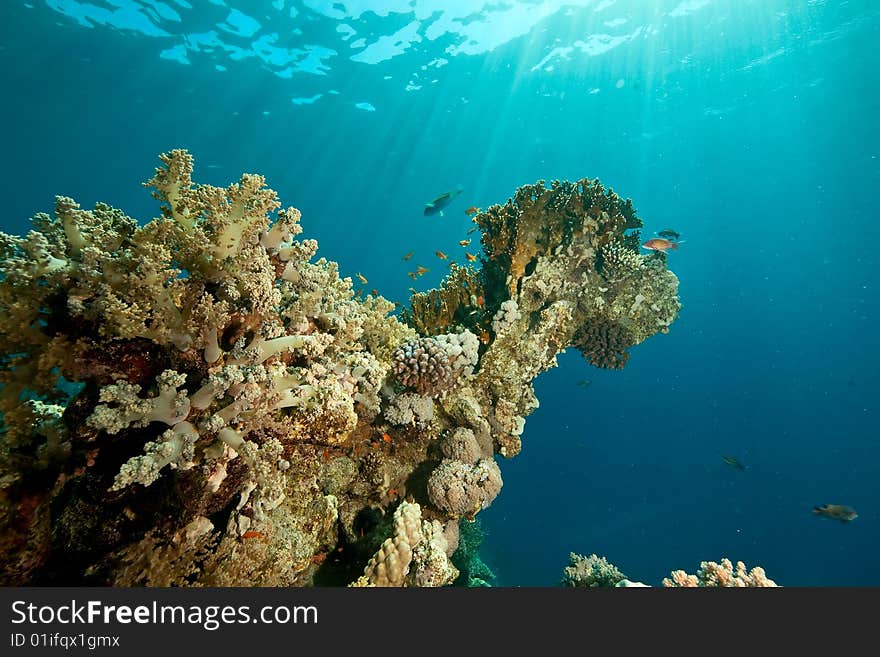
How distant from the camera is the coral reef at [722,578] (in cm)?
459

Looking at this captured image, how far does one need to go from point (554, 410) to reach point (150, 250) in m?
66.1

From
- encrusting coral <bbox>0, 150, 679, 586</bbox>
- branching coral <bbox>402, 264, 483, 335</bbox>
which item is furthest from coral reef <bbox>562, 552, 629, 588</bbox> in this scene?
branching coral <bbox>402, 264, 483, 335</bbox>

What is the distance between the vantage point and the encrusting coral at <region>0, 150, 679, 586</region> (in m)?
3.02

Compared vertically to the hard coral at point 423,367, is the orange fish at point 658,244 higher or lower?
higher

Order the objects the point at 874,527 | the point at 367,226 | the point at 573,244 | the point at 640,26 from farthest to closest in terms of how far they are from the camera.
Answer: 1. the point at 367,226
2. the point at 874,527
3. the point at 640,26
4. the point at 573,244

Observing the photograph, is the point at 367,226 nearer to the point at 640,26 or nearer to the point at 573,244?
the point at 640,26

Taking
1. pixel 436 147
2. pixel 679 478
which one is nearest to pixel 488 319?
pixel 436 147

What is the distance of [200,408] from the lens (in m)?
3.21

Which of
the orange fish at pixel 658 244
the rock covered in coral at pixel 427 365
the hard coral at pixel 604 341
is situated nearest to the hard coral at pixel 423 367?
the rock covered in coral at pixel 427 365

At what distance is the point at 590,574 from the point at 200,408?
6418 mm

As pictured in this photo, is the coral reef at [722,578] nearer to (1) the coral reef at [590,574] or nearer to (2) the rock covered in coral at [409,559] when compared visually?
(1) the coral reef at [590,574]

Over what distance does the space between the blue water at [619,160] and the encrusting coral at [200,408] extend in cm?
2882

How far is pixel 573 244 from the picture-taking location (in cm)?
809

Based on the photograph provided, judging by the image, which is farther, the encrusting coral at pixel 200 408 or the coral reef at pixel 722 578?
the coral reef at pixel 722 578
